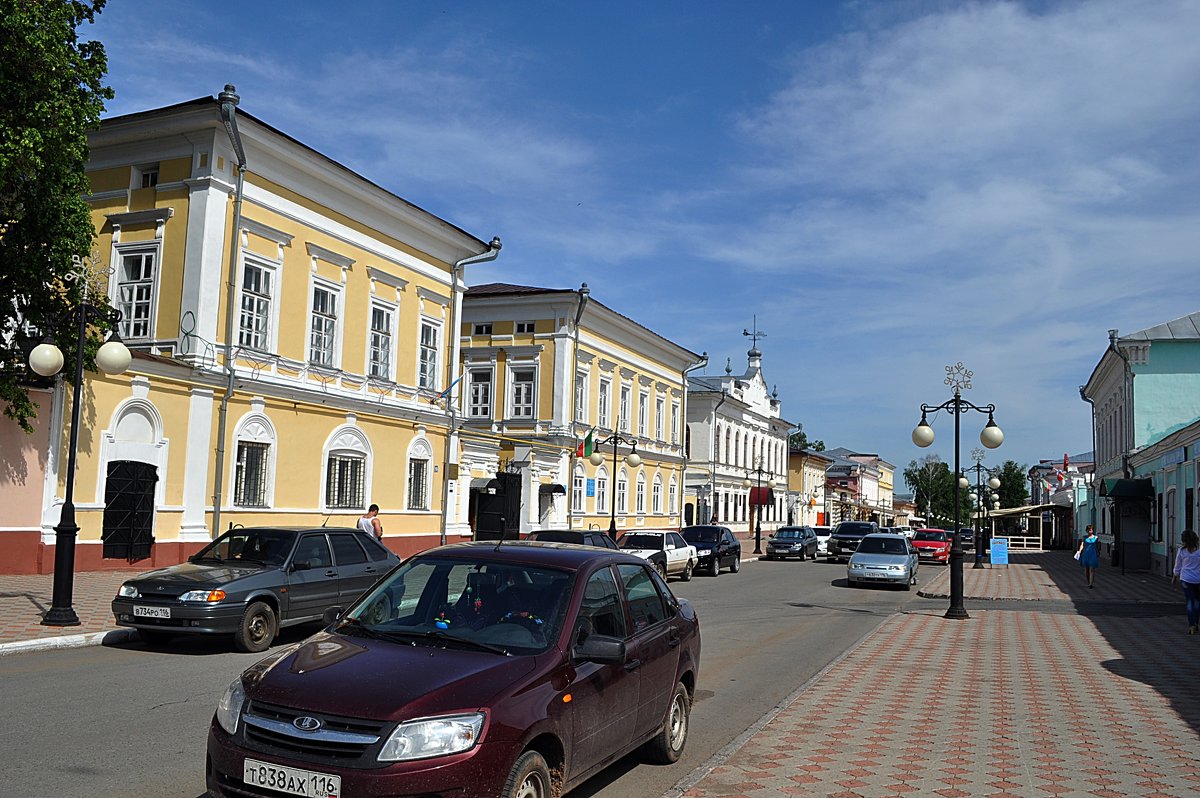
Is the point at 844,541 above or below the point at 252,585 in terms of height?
below

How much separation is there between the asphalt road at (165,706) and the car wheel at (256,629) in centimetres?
25

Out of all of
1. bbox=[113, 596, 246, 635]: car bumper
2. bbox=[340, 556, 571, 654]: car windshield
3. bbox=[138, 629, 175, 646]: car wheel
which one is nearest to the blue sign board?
bbox=[138, 629, 175, 646]: car wheel

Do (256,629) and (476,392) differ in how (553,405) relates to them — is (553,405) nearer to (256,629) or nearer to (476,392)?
(476,392)

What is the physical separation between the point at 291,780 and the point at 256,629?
8.07m

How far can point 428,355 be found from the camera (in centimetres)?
2967

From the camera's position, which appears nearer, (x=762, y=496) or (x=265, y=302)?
(x=265, y=302)

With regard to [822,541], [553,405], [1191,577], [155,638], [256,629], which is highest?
[553,405]

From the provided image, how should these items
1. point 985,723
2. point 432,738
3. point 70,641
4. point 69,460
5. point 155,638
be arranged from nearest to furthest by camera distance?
point 432,738 < point 985,723 < point 70,641 < point 155,638 < point 69,460

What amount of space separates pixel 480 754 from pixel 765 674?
804 cm

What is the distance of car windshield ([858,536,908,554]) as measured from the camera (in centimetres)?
2895

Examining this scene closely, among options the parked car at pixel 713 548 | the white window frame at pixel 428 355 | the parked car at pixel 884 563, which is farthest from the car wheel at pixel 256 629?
the parked car at pixel 713 548

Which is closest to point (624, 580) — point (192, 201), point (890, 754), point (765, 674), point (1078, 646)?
point (890, 754)

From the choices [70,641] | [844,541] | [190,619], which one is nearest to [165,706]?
[190,619]

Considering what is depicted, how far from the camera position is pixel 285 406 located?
23453 mm
